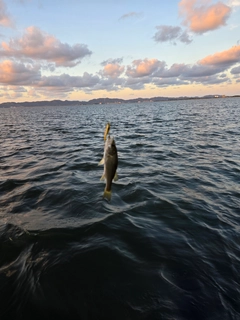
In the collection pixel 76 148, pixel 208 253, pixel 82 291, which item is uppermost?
pixel 82 291

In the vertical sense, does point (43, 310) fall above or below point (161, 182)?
above

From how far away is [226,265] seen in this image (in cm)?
525

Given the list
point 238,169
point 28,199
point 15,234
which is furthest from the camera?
point 238,169

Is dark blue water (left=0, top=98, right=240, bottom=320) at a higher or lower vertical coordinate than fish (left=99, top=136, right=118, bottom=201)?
lower

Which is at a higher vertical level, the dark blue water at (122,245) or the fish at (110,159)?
the fish at (110,159)

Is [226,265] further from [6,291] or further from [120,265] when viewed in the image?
[6,291]

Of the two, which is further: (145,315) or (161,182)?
(161,182)

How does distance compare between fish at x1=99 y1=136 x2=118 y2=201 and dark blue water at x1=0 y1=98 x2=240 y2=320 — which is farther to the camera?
dark blue water at x1=0 y1=98 x2=240 y2=320

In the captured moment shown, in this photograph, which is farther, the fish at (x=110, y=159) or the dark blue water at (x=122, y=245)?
the dark blue water at (x=122, y=245)

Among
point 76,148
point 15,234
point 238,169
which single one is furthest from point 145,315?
point 76,148

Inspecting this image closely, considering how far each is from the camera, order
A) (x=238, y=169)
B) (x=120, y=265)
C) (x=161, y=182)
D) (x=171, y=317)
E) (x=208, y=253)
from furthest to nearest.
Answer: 1. (x=238, y=169)
2. (x=161, y=182)
3. (x=208, y=253)
4. (x=120, y=265)
5. (x=171, y=317)

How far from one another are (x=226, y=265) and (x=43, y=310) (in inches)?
166

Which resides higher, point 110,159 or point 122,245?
point 110,159

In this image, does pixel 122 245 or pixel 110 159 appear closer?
pixel 110 159
